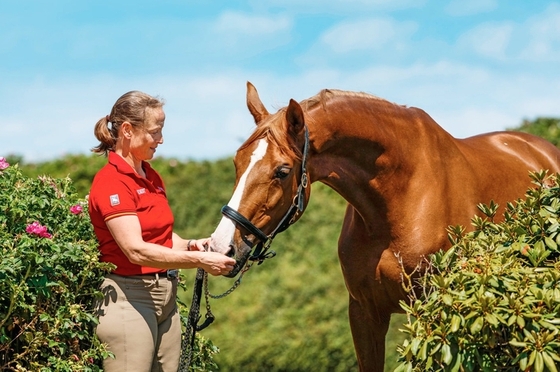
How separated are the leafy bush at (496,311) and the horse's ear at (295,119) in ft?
3.16

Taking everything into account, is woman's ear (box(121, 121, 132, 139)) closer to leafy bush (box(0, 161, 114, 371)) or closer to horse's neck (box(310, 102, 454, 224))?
leafy bush (box(0, 161, 114, 371))

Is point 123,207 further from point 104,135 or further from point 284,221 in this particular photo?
point 284,221

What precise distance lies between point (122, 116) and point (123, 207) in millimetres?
458

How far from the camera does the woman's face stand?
3805 mm

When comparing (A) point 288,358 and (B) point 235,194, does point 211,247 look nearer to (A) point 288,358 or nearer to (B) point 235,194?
(B) point 235,194

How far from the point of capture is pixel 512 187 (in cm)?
487

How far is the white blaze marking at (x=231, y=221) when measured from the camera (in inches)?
145

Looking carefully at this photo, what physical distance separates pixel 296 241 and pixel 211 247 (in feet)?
19.2

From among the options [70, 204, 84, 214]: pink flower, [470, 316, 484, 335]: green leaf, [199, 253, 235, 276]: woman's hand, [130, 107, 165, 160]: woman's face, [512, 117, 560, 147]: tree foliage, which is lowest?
[470, 316, 484, 335]: green leaf

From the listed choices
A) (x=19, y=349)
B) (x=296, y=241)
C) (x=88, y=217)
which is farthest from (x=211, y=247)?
(x=296, y=241)

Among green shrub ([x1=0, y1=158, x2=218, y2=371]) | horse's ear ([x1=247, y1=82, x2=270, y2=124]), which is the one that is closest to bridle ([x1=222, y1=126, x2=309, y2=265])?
horse's ear ([x1=247, y1=82, x2=270, y2=124])

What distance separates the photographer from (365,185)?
4.28 m

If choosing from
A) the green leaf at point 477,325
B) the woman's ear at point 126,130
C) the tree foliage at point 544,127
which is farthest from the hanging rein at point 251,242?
the tree foliage at point 544,127

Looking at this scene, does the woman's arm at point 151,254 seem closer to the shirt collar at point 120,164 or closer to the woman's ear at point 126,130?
the shirt collar at point 120,164
